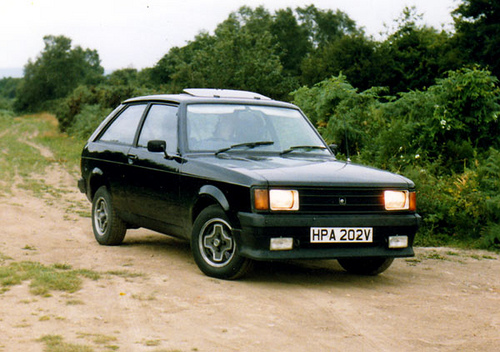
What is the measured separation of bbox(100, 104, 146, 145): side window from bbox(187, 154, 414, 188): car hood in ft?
5.25

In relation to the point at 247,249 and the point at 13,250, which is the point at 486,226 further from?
the point at 13,250

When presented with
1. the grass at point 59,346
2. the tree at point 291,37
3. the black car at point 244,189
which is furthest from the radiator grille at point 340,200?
the tree at point 291,37

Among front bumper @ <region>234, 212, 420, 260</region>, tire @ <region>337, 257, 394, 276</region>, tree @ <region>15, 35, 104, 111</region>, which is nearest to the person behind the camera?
front bumper @ <region>234, 212, 420, 260</region>

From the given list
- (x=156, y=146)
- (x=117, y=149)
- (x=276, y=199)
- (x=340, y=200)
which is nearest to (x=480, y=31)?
(x=117, y=149)

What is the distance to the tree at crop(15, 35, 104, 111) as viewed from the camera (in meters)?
123

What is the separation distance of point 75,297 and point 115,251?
8.49 feet

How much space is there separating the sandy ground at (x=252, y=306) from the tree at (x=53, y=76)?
11741cm

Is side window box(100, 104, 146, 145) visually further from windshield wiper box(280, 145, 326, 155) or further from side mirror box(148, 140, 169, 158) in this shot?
windshield wiper box(280, 145, 326, 155)

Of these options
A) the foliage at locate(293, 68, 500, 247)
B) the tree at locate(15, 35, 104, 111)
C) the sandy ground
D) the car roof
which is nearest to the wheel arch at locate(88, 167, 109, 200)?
the sandy ground

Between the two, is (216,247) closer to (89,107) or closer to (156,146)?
(156,146)

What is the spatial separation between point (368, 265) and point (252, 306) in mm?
2079

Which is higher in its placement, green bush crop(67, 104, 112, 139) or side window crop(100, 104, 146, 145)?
side window crop(100, 104, 146, 145)

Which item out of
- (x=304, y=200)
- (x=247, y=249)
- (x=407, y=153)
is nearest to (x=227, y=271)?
(x=247, y=249)

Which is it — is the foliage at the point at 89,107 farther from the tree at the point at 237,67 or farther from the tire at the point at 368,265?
the tire at the point at 368,265
